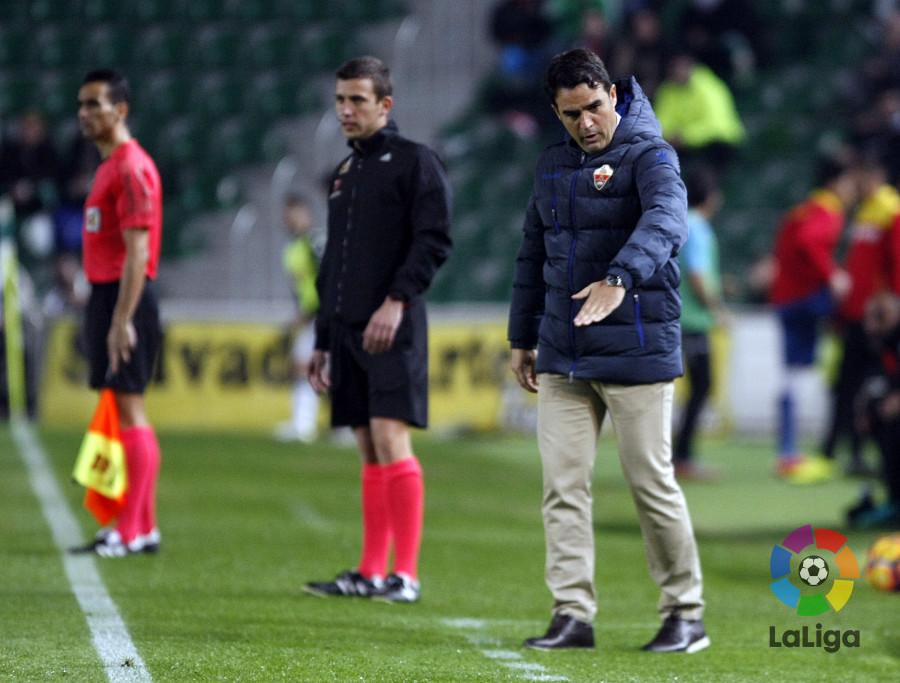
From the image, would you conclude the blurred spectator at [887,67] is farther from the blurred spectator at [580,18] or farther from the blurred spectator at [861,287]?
the blurred spectator at [861,287]

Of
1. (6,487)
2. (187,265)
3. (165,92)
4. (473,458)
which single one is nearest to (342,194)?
(6,487)

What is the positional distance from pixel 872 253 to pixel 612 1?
26.1 ft

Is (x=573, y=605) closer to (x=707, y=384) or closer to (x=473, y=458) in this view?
(x=707, y=384)

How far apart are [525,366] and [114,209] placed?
2.44 metres

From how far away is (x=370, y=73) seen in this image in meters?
5.88

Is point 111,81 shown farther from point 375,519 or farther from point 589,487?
point 589,487

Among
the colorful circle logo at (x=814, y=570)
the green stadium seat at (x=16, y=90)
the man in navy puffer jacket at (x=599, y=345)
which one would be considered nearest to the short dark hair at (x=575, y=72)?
the man in navy puffer jacket at (x=599, y=345)

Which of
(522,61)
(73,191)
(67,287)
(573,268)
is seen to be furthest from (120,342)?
(522,61)

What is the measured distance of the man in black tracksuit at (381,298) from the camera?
5848mm

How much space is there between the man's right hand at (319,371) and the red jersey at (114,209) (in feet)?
3.70

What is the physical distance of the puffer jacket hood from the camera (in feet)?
16.2

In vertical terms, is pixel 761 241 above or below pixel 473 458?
above

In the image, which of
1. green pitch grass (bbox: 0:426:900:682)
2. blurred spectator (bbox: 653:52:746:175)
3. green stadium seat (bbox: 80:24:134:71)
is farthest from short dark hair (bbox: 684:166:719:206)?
green stadium seat (bbox: 80:24:134:71)

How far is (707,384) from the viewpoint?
1119 cm
